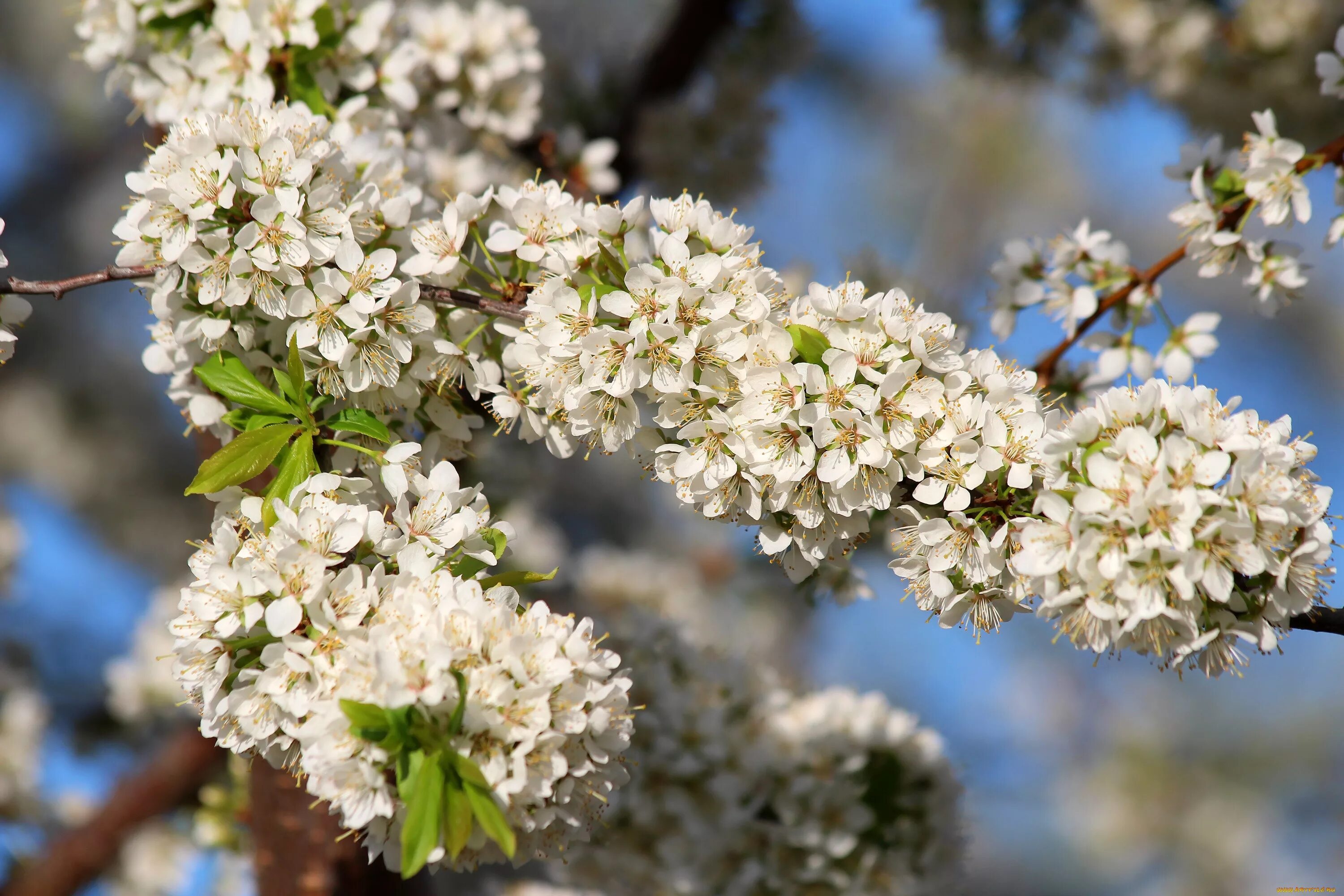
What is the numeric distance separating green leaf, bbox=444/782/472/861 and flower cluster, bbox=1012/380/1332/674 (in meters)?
0.73

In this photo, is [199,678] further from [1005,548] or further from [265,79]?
[265,79]

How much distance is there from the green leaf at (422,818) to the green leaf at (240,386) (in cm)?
62

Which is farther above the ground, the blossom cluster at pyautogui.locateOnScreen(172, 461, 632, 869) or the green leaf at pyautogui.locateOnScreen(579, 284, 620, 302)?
the green leaf at pyautogui.locateOnScreen(579, 284, 620, 302)

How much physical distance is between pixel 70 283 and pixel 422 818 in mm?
948

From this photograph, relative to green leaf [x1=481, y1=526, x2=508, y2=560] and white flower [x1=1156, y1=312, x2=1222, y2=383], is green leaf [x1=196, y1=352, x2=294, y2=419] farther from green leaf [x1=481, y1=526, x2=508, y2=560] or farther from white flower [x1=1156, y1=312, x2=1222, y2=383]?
white flower [x1=1156, y1=312, x2=1222, y2=383]

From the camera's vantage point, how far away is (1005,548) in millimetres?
1379

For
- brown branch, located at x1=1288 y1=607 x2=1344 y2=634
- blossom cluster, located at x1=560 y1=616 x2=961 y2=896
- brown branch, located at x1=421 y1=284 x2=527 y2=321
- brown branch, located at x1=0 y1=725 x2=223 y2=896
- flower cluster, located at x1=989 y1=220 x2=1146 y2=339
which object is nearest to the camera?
brown branch, located at x1=1288 y1=607 x2=1344 y2=634

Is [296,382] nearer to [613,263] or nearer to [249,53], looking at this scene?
[613,263]

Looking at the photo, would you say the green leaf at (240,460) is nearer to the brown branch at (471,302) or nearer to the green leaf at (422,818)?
the brown branch at (471,302)

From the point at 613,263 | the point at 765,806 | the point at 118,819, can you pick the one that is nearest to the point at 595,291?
the point at 613,263

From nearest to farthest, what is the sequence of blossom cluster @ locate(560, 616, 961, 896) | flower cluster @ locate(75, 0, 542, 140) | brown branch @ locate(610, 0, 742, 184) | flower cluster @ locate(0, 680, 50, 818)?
flower cluster @ locate(75, 0, 542, 140), blossom cluster @ locate(560, 616, 961, 896), brown branch @ locate(610, 0, 742, 184), flower cluster @ locate(0, 680, 50, 818)

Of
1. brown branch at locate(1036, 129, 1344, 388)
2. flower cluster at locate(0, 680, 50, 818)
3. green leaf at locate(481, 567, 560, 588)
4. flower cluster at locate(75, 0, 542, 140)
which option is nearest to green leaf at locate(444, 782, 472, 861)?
green leaf at locate(481, 567, 560, 588)

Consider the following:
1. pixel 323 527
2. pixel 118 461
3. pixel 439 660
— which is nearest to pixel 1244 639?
pixel 439 660

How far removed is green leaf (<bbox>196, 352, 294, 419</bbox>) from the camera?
60.7 inches
